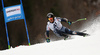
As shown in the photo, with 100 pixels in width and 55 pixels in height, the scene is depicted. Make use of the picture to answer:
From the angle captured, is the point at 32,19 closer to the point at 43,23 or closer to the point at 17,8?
the point at 43,23

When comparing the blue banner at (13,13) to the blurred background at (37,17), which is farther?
the blurred background at (37,17)

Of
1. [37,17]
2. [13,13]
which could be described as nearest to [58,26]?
[13,13]

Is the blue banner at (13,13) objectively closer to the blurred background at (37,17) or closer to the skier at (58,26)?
the skier at (58,26)

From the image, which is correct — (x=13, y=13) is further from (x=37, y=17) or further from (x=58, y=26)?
(x=37, y=17)

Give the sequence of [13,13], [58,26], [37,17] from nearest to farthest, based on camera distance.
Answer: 1. [58,26]
2. [13,13]
3. [37,17]

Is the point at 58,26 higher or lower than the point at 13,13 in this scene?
lower

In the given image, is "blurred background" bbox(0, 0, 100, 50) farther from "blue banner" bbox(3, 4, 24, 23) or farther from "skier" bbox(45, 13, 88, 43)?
"skier" bbox(45, 13, 88, 43)

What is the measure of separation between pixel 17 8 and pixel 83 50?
412 cm

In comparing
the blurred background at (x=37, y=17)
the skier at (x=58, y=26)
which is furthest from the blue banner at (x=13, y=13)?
the blurred background at (x=37, y=17)

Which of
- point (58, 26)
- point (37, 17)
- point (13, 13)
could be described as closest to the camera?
point (58, 26)

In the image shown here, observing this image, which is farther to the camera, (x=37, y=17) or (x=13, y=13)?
(x=37, y=17)

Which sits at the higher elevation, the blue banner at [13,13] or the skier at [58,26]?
the blue banner at [13,13]

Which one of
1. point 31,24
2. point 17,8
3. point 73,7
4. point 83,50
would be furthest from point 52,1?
point 83,50

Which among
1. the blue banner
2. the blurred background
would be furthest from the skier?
the blurred background
